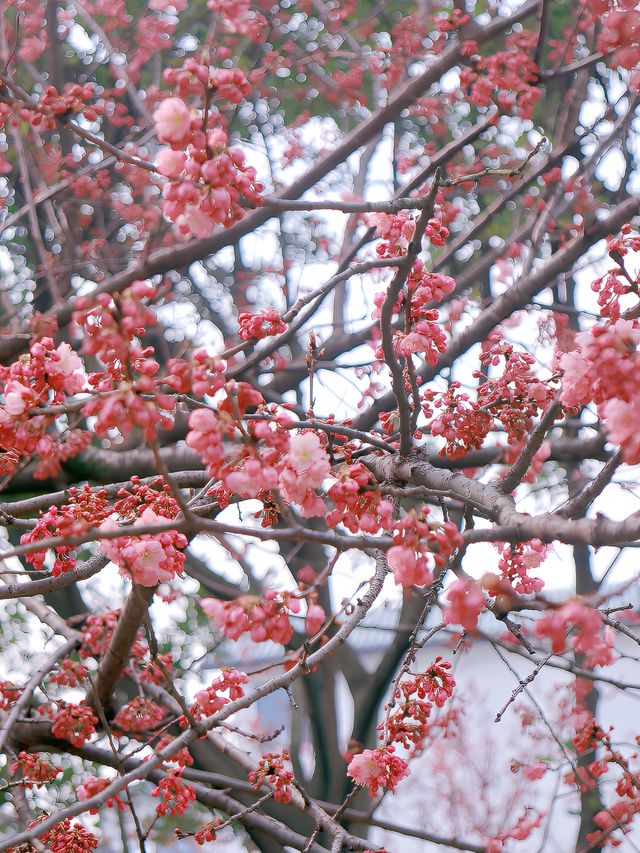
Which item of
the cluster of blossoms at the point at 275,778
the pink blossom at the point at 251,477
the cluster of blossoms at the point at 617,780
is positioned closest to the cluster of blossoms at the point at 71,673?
the cluster of blossoms at the point at 275,778

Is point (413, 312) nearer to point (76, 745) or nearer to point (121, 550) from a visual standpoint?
point (121, 550)

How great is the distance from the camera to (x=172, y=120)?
1.58 meters

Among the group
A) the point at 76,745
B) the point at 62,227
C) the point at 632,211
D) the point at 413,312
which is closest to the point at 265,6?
the point at 62,227

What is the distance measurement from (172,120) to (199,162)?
0.10 m

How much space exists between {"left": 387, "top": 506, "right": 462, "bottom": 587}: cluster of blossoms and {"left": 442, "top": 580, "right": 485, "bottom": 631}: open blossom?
0.07 metres

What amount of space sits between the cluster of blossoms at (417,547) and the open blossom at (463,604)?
0.07m

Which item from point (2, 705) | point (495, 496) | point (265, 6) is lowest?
point (2, 705)

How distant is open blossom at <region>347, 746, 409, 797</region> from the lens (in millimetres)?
2346

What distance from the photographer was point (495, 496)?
1.65 meters

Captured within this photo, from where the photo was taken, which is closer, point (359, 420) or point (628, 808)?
point (628, 808)

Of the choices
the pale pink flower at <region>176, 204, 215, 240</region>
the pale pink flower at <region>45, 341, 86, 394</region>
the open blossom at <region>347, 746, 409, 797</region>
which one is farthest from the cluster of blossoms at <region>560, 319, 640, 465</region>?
the open blossom at <region>347, 746, 409, 797</region>

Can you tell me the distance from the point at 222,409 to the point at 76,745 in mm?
2231

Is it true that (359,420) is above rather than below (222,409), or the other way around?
above

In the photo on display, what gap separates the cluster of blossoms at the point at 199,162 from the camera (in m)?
1.57
